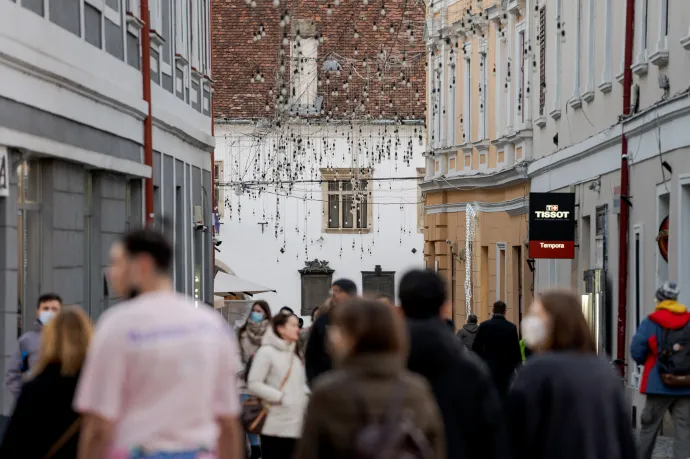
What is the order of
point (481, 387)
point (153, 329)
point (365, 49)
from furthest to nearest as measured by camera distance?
point (365, 49)
point (481, 387)
point (153, 329)

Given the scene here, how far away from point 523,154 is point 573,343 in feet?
83.9

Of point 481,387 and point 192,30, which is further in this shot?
point 192,30

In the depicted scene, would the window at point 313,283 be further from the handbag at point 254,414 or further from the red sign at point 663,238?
the handbag at point 254,414

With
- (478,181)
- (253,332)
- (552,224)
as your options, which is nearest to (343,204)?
(478,181)

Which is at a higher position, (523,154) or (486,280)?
(523,154)

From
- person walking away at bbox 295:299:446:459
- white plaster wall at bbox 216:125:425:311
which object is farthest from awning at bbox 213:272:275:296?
person walking away at bbox 295:299:446:459

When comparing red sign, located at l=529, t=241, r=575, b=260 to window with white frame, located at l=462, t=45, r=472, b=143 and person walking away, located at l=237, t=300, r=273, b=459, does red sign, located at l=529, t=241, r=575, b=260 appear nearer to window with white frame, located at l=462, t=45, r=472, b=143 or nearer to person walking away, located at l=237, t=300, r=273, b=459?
person walking away, located at l=237, t=300, r=273, b=459

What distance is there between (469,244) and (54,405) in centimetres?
3120

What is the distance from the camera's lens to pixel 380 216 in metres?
56.9

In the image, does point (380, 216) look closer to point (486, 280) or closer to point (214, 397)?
point (486, 280)

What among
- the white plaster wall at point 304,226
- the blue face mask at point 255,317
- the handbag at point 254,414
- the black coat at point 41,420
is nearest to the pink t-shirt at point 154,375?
the black coat at point 41,420

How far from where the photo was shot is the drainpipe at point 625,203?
22.7 m

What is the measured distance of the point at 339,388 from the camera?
5.81 metres

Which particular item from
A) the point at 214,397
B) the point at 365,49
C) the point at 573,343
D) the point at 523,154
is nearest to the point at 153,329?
the point at 214,397
